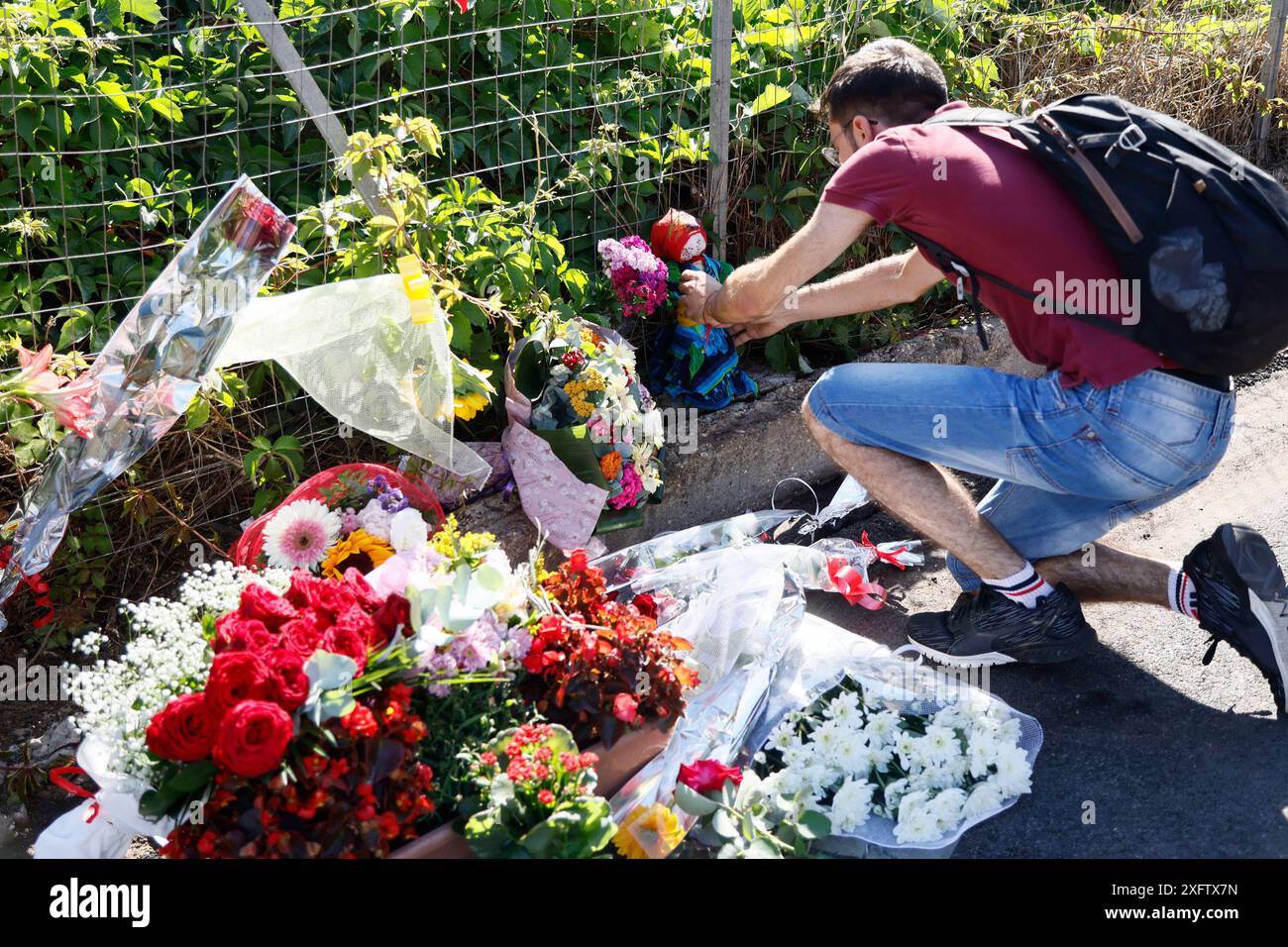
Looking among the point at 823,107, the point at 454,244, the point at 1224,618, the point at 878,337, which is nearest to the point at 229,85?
the point at 454,244

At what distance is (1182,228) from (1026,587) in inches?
40.2

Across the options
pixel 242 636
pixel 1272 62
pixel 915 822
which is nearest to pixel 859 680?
pixel 915 822

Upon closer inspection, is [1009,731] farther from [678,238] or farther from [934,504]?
[678,238]

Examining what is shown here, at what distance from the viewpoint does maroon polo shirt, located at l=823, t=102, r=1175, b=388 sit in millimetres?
2963

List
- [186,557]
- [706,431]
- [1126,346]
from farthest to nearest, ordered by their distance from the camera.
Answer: [706,431]
[186,557]
[1126,346]

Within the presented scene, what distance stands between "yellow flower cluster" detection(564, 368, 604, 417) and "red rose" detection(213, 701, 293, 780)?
1.60 m

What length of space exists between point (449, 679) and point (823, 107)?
2176 mm

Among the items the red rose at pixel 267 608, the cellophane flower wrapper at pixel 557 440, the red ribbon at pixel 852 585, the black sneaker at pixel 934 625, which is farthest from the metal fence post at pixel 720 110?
the red rose at pixel 267 608

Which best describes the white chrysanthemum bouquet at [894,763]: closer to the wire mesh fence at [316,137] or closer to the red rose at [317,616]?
the red rose at [317,616]

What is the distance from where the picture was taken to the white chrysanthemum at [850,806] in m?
2.71

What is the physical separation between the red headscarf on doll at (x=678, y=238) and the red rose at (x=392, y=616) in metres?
2.05

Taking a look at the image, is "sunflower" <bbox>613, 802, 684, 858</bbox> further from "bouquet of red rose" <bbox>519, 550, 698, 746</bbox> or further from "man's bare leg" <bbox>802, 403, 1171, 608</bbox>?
"man's bare leg" <bbox>802, 403, 1171, 608</bbox>

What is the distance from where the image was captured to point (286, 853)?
2.11 metres

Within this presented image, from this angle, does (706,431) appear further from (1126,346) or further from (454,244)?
(1126,346)
